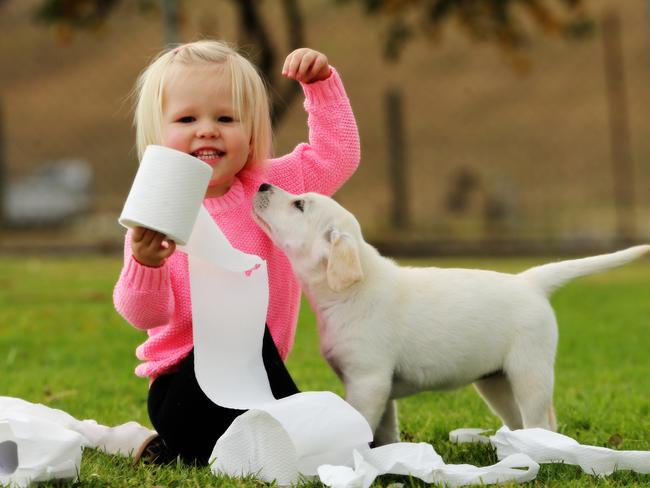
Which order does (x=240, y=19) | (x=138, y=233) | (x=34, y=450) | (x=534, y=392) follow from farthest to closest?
(x=240, y=19)
(x=534, y=392)
(x=138, y=233)
(x=34, y=450)

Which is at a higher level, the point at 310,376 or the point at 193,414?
the point at 193,414

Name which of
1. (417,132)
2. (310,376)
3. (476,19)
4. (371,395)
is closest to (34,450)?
(371,395)

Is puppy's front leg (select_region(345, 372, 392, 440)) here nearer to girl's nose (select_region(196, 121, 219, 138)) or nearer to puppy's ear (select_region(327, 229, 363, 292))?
puppy's ear (select_region(327, 229, 363, 292))

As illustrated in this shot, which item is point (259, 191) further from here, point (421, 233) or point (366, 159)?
point (366, 159)

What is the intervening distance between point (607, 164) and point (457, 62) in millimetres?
8548

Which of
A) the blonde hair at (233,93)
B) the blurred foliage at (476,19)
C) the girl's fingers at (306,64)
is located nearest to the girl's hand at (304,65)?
the girl's fingers at (306,64)

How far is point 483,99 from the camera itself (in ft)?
93.7

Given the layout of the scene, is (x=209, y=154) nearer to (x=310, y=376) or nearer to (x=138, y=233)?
(x=138, y=233)

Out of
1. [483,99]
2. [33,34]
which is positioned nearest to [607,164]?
[483,99]

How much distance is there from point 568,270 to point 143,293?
1.32 m

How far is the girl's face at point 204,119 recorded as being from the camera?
3.22 meters

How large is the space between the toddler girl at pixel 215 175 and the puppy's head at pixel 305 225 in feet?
0.48

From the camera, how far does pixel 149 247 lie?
2.81m

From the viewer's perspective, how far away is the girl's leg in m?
3.13
